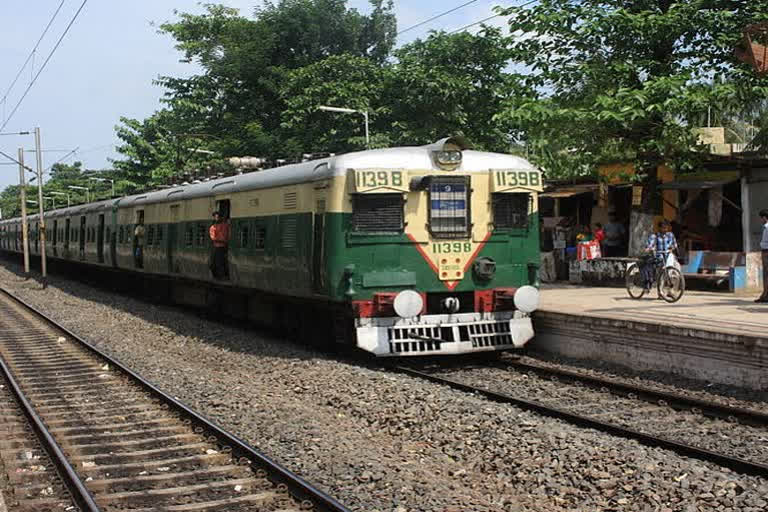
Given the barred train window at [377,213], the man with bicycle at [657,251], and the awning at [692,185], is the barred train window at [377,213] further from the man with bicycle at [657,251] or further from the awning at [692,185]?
the awning at [692,185]

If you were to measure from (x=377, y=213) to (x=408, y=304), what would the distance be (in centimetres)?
128

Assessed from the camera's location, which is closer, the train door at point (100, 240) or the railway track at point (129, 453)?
the railway track at point (129, 453)

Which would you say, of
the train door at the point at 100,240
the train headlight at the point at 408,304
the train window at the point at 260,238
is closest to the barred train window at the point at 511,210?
the train headlight at the point at 408,304

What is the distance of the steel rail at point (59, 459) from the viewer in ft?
21.0

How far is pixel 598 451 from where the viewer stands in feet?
24.6

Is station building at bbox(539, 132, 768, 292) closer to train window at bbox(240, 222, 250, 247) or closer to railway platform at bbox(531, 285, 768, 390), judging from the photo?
railway platform at bbox(531, 285, 768, 390)

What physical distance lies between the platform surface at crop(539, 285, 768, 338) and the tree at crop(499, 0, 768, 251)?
309cm

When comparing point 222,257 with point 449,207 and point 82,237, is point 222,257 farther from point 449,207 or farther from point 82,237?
A: point 82,237

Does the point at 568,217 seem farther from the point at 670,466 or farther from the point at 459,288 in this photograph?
the point at 670,466

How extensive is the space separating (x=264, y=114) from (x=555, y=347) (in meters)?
30.7

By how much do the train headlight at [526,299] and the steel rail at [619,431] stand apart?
1.87 metres

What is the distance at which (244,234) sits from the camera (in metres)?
15.5

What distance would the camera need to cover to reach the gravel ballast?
6375 millimetres

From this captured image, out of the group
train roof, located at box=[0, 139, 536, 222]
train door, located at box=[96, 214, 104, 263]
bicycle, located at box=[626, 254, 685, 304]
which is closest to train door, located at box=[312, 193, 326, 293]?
train roof, located at box=[0, 139, 536, 222]
